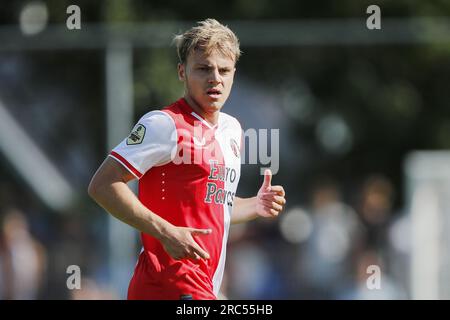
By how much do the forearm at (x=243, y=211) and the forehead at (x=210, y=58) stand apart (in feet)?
3.31

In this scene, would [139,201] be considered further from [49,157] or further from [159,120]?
[49,157]

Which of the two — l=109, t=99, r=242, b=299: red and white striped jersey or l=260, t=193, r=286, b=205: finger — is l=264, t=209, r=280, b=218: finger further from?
l=109, t=99, r=242, b=299: red and white striped jersey

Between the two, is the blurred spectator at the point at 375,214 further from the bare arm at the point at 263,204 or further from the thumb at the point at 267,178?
the thumb at the point at 267,178

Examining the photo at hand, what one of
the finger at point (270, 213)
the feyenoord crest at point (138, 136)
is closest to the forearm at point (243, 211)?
the finger at point (270, 213)

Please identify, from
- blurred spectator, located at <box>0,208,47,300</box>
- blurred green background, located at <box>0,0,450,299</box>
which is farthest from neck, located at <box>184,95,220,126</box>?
blurred spectator, located at <box>0,208,47,300</box>

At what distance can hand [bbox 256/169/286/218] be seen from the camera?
21.8 ft

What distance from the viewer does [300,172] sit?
17.3m

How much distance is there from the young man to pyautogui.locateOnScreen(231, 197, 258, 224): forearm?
29cm

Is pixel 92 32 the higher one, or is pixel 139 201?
pixel 92 32

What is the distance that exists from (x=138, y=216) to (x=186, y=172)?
19.2 inches

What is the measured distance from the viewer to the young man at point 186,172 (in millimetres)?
6102

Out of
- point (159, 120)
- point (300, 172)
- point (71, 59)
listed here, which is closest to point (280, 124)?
point (300, 172)

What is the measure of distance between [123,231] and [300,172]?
11.6ft

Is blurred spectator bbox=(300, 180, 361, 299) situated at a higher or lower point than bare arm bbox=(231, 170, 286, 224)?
higher
